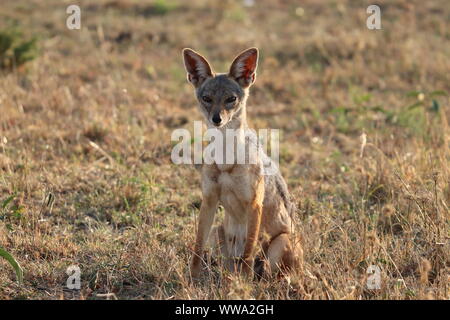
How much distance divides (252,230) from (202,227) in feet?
1.52

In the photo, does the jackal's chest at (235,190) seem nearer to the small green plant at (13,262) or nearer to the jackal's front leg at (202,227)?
the jackal's front leg at (202,227)

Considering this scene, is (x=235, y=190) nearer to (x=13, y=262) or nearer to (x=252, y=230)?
(x=252, y=230)

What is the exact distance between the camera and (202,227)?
5758 millimetres

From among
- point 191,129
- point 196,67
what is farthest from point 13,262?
point 191,129

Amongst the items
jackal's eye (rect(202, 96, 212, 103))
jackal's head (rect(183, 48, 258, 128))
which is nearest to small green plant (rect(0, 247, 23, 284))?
jackal's head (rect(183, 48, 258, 128))

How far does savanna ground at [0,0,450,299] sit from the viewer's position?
5.74 meters

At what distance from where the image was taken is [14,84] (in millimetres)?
10570

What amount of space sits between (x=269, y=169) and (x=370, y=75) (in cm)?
733

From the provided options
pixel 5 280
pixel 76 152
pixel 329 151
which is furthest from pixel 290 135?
pixel 5 280

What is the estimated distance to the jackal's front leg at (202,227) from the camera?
5727mm

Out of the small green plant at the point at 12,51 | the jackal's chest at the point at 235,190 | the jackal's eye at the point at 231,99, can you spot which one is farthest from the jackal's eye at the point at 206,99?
the small green plant at the point at 12,51

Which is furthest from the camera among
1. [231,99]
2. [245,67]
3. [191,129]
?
[191,129]

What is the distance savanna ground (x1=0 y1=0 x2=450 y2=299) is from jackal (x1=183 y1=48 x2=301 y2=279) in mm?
220
